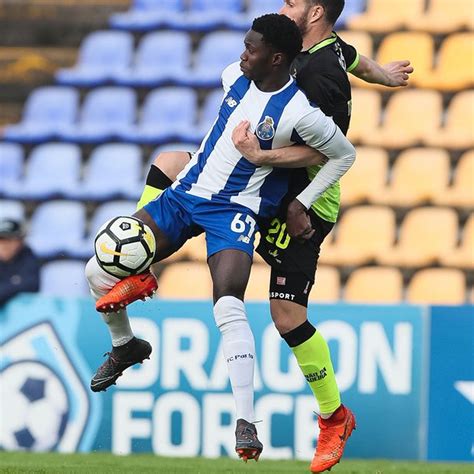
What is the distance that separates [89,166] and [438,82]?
3.41 m

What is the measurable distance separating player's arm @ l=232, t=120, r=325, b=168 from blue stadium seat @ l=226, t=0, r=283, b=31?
23.1ft

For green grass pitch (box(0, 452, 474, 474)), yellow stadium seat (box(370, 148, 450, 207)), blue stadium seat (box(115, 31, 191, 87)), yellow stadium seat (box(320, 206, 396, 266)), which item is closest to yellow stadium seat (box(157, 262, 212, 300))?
yellow stadium seat (box(320, 206, 396, 266))

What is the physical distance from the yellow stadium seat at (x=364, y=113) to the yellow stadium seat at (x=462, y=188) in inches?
36.3

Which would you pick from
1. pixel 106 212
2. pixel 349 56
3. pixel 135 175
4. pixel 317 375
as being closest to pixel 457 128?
pixel 135 175

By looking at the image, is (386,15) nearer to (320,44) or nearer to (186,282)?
(186,282)

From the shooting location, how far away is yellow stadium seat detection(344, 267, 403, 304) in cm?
1084

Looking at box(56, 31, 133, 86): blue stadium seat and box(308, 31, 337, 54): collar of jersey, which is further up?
box(56, 31, 133, 86): blue stadium seat

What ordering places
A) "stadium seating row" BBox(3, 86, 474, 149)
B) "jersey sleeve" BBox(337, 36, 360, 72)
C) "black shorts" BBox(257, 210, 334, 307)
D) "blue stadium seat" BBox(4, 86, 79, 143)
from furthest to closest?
"blue stadium seat" BBox(4, 86, 79, 143) < "stadium seating row" BBox(3, 86, 474, 149) < "jersey sleeve" BBox(337, 36, 360, 72) < "black shorts" BBox(257, 210, 334, 307)

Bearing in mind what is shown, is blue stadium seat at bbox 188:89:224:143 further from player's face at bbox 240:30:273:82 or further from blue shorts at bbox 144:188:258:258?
player's face at bbox 240:30:273:82

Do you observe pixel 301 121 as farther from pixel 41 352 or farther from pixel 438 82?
pixel 438 82

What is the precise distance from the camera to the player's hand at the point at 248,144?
20.7 feet

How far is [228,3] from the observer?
45.5 feet

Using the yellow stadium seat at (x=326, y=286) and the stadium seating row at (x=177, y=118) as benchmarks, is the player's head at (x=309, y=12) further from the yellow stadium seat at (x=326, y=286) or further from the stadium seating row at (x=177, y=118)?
the stadium seating row at (x=177, y=118)

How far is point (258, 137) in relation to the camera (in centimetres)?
636
